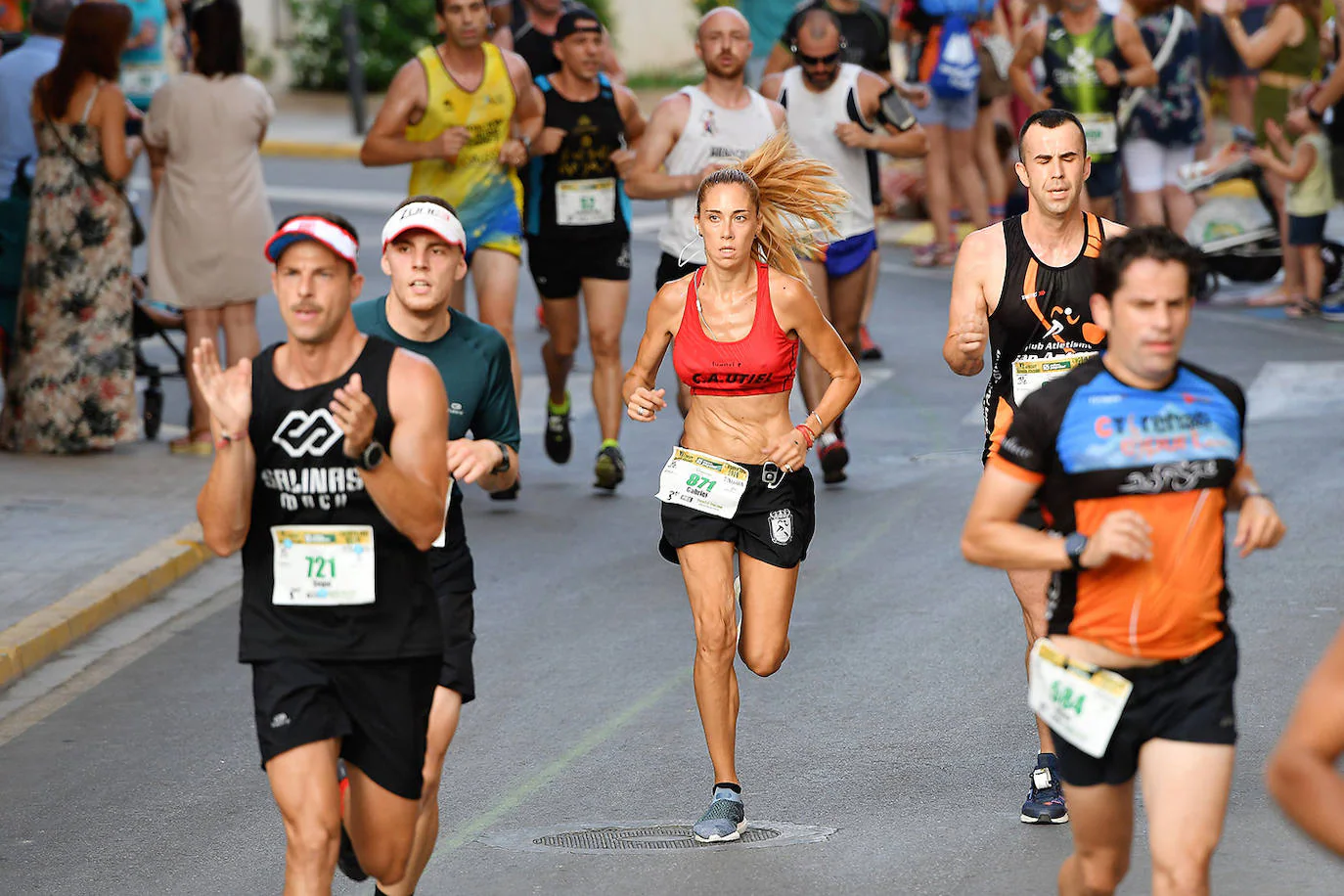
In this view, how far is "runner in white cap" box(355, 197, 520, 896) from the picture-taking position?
5.56 meters

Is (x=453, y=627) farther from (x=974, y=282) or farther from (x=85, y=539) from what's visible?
(x=85, y=539)

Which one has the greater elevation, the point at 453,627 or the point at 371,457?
the point at 371,457

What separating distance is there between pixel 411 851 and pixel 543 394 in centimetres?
850

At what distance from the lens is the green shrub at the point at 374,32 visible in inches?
1121

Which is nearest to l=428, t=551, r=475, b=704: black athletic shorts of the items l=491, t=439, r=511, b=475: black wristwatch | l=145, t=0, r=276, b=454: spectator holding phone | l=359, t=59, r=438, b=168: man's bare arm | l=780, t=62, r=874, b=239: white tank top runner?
l=491, t=439, r=511, b=475: black wristwatch

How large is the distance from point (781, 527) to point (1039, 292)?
1058mm

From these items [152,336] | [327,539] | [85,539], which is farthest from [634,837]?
[152,336]

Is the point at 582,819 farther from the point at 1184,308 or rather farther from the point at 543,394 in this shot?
the point at 543,394

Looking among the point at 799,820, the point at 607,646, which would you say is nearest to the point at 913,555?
the point at 607,646

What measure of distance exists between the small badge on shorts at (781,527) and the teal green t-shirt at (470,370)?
977 mm

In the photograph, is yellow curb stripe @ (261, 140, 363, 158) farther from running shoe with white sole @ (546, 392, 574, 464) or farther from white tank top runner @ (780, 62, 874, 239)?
white tank top runner @ (780, 62, 874, 239)

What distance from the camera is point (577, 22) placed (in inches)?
423

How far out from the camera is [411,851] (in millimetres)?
5363

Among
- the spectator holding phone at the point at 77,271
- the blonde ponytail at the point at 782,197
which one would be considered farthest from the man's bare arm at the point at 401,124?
the blonde ponytail at the point at 782,197
